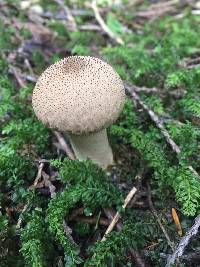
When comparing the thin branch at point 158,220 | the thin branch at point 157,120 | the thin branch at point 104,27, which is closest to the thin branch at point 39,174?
the thin branch at point 158,220

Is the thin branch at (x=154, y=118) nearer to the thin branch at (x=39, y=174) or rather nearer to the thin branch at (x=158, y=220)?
the thin branch at (x=158, y=220)

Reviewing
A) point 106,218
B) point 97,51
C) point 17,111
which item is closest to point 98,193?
point 106,218

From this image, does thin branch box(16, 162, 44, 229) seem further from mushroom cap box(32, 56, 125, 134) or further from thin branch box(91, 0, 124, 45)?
thin branch box(91, 0, 124, 45)

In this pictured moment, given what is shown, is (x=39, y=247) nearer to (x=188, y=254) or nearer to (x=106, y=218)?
(x=106, y=218)

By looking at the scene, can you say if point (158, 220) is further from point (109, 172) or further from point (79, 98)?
point (79, 98)

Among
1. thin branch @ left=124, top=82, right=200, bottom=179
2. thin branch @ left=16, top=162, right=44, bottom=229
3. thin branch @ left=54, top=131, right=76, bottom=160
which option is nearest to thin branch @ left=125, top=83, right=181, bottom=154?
thin branch @ left=124, top=82, right=200, bottom=179

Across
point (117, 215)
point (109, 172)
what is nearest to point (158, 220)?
point (117, 215)
